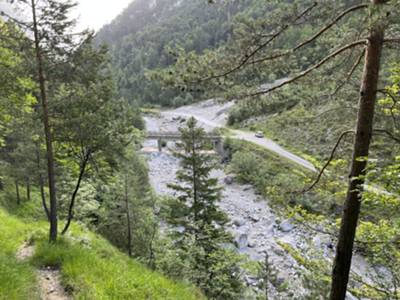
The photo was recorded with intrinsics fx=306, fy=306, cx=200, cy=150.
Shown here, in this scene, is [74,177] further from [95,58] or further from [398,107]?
[398,107]

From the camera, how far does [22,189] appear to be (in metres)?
21.8

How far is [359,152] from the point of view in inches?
156

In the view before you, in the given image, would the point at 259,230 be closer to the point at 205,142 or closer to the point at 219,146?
the point at 205,142

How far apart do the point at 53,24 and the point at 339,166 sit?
6.71m

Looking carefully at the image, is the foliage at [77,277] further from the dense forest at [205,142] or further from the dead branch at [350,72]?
the dead branch at [350,72]

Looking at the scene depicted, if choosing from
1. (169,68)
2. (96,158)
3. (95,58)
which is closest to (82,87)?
(95,58)

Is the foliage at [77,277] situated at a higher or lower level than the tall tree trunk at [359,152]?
lower

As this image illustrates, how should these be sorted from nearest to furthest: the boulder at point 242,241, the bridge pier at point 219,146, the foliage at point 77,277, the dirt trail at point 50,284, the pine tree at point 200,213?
the foliage at point 77,277 → the dirt trail at point 50,284 → the pine tree at point 200,213 → the boulder at point 242,241 → the bridge pier at point 219,146

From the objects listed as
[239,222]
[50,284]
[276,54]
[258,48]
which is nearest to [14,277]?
[50,284]

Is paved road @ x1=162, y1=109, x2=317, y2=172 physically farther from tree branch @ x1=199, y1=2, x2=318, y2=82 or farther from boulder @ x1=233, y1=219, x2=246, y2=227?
tree branch @ x1=199, y1=2, x2=318, y2=82

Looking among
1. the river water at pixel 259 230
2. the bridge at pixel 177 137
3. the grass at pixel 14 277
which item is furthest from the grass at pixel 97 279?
the bridge at pixel 177 137

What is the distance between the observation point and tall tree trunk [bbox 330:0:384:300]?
152 inches

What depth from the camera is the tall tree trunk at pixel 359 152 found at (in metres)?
3.87

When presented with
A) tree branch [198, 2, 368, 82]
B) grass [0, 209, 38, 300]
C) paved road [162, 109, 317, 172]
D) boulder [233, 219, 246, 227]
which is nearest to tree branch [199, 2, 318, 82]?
tree branch [198, 2, 368, 82]
